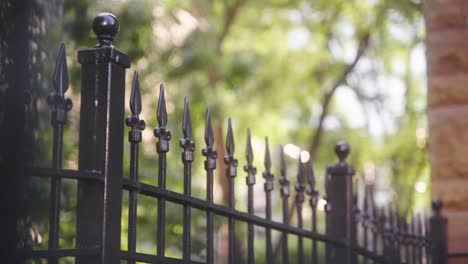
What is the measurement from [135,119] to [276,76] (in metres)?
11.3

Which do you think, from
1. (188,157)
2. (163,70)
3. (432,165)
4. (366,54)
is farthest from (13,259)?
(366,54)

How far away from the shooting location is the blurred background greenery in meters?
7.64

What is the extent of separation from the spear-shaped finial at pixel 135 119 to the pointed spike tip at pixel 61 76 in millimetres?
242

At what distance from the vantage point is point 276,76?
13398 millimetres

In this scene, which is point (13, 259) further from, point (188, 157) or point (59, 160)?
point (188, 157)

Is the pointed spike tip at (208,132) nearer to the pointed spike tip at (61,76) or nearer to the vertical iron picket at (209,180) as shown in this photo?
the vertical iron picket at (209,180)

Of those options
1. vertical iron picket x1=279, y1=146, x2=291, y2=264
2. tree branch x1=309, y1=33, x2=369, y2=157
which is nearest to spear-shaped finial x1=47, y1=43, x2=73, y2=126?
vertical iron picket x1=279, y1=146, x2=291, y2=264

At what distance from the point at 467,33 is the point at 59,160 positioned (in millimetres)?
3421

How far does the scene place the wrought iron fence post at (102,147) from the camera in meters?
1.96

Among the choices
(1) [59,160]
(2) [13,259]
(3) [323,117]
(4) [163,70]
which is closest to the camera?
(2) [13,259]

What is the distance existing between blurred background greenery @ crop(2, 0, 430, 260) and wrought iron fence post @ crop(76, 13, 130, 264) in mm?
4571

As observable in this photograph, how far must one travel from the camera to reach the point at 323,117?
1434cm

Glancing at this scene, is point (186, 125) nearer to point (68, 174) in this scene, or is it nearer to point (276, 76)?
point (68, 174)

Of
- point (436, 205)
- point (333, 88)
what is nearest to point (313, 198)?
point (436, 205)
